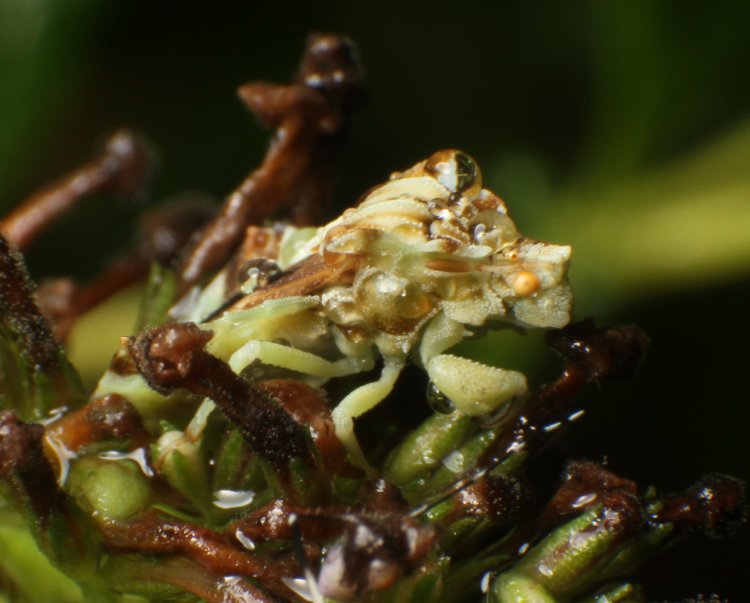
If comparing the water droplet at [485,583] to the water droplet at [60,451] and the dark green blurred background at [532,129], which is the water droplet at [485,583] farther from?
the dark green blurred background at [532,129]

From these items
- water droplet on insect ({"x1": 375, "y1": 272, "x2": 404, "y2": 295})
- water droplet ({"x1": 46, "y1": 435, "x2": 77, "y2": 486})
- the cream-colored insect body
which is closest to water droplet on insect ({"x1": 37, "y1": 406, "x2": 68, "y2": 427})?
water droplet ({"x1": 46, "y1": 435, "x2": 77, "y2": 486})

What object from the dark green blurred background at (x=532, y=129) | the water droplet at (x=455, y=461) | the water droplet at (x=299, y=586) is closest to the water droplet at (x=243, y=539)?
the water droplet at (x=299, y=586)

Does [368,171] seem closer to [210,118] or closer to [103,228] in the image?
[210,118]

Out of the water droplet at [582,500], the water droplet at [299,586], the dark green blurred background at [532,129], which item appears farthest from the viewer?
the dark green blurred background at [532,129]

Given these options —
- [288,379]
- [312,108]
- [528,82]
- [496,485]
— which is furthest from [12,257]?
[528,82]

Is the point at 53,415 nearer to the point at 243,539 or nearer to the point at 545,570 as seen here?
the point at 243,539

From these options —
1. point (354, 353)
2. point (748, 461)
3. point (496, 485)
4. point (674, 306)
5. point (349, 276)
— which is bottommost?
point (748, 461)
